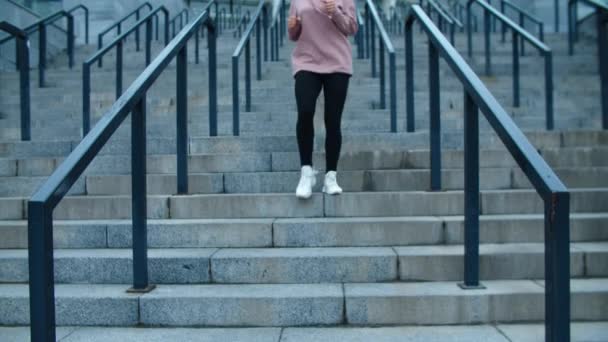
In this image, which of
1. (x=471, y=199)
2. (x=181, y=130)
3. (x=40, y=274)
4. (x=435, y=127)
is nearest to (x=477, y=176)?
(x=471, y=199)

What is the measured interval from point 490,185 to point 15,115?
523cm

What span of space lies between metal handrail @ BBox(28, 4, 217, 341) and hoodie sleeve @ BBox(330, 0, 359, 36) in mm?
1091

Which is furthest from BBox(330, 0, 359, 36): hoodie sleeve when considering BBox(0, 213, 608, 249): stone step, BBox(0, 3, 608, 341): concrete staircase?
BBox(0, 213, 608, 249): stone step

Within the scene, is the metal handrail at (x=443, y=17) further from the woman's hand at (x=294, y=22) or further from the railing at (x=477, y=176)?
the woman's hand at (x=294, y=22)

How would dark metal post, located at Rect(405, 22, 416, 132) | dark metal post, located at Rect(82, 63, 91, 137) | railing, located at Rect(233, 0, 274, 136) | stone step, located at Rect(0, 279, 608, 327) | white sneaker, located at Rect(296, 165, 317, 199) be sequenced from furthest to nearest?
1. dark metal post, located at Rect(82, 63, 91, 137)
2. railing, located at Rect(233, 0, 274, 136)
3. dark metal post, located at Rect(405, 22, 416, 132)
4. white sneaker, located at Rect(296, 165, 317, 199)
5. stone step, located at Rect(0, 279, 608, 327)

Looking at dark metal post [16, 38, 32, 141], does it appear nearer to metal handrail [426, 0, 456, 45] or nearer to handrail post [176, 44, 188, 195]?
handrail post [176, 44, 188, 195]

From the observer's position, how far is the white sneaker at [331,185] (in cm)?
384

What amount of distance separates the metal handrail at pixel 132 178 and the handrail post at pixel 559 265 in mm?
1875

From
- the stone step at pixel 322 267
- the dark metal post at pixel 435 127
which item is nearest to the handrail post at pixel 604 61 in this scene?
the dark metal post at pixel 435 127

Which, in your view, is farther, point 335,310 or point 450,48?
point 450,48

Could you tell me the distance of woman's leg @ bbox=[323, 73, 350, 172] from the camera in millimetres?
3857

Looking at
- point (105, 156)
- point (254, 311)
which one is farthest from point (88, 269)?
point (105, 156)

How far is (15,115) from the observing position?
262 inches

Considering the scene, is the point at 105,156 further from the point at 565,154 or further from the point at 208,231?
the point at 565,154
